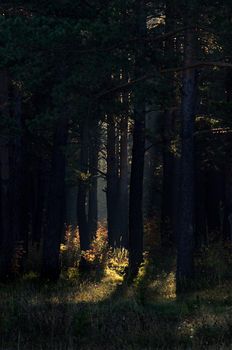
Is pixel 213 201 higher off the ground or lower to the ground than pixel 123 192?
lower

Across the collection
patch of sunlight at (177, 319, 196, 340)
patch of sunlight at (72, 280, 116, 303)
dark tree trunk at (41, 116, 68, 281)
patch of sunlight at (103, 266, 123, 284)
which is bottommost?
patch of sunlight at (177, 319, 196, 340)

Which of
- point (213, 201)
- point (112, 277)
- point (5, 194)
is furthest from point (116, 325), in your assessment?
point (213, 201)

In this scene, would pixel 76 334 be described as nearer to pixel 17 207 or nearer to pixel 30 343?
pixel 30 343

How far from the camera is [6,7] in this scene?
19.9 metres

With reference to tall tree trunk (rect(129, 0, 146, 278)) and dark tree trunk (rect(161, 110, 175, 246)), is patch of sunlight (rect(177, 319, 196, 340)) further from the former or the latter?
dark tree trunk (rect(161, 110, 175, 246))

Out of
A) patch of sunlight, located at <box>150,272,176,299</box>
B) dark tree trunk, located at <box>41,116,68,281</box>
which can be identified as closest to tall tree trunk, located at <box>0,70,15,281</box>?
dark tree trunk, located at <box>41,116,68,281</box>

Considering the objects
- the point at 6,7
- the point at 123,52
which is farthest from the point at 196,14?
the point at 6,7

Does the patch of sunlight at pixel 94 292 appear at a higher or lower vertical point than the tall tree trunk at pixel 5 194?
lower

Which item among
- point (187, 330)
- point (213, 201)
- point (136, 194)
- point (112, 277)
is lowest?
point (187, 330)

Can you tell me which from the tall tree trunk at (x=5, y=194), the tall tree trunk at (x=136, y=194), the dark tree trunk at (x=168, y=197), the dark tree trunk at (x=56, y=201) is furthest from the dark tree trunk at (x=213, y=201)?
the dark tree trunk at (x=56, y=201)

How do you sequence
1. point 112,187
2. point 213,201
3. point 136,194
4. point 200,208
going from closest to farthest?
point 136,194, point 200,208, point 213,201, point 112,187

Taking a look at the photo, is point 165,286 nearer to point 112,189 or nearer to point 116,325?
point 116,325

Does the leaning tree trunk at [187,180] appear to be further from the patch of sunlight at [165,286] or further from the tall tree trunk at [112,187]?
the tall tree trunk at [112,187]

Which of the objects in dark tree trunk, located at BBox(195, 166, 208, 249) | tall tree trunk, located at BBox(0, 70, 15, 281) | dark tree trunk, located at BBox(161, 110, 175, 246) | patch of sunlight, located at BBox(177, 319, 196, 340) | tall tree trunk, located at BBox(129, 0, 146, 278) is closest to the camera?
patch of sunlight, located at BBox(177, 319, 196, 340)
